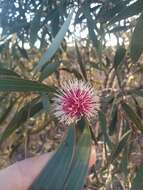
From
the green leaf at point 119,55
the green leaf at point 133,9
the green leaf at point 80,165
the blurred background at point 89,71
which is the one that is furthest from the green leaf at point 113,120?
the green leaf at point 80,165

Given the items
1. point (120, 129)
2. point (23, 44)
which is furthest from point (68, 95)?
point (23, 44)

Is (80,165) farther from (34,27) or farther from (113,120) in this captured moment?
→ (34,27)

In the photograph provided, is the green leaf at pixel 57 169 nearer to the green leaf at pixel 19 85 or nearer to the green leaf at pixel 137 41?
the green leaf at pixel 19 85

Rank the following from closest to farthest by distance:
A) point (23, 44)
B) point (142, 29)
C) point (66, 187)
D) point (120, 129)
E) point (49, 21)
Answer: point (66, 187) < point (142, 29) < point (120, 129) < point (49, 21) < point (23, 44)

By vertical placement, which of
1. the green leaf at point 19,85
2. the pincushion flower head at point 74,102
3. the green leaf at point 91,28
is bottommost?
the pincushion flower head at point 74,102

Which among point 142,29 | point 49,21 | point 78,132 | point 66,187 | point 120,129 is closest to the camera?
point 66,187

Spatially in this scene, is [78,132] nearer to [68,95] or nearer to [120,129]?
[68,95]
